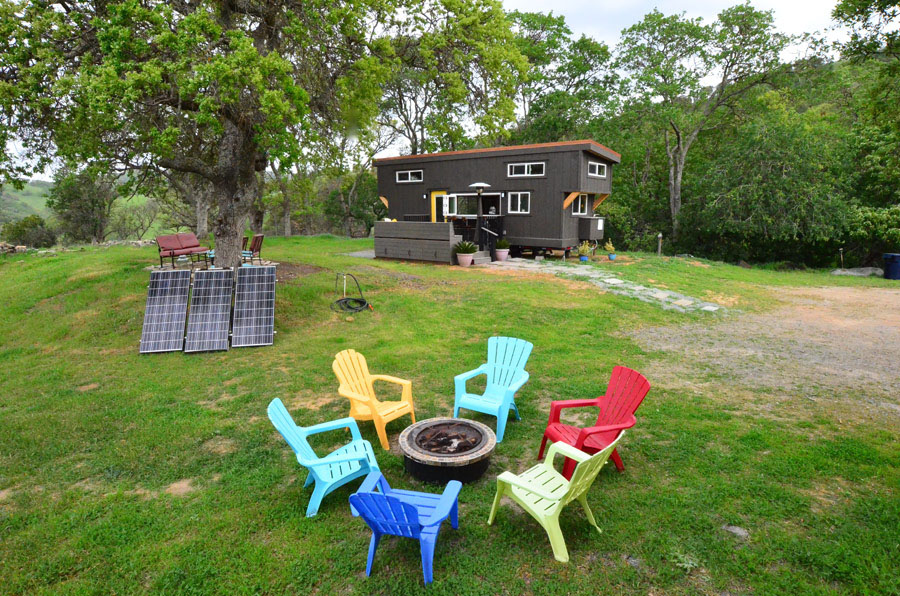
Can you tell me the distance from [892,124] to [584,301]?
6.48m

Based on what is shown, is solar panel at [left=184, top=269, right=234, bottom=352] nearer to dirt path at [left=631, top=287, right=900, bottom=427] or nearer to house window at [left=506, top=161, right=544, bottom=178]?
dirt path at [left=631, top=287, right=900, bottom=427]

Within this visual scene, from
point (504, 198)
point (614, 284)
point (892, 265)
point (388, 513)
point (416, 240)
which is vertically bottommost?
point (388, 513)

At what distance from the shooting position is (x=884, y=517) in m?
3.36

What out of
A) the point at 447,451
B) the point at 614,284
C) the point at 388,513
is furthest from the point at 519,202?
the point at 388,513

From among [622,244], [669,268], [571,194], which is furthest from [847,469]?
[622,244]

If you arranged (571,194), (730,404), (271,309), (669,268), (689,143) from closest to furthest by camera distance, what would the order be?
1. (730,404)
2. (271,309)
3. (669,268)
4. (571,194)
5. (689,143)

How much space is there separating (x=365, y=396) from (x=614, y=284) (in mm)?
9371

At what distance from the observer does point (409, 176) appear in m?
20.5

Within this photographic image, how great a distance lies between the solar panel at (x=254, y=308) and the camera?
822 cm

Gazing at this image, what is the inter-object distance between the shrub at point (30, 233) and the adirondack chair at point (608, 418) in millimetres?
33657

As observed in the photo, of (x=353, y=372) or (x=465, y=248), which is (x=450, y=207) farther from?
(x=353, y=372)

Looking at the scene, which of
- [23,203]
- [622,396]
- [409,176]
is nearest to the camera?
[622,396]

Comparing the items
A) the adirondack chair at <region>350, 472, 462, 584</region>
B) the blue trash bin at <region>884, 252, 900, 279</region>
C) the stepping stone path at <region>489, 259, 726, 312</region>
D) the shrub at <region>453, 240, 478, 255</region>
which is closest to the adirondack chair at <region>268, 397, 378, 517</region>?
the adirondack chair at <region>350, 472, 462, 584</region>

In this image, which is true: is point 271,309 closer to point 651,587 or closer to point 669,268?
point 651,587
